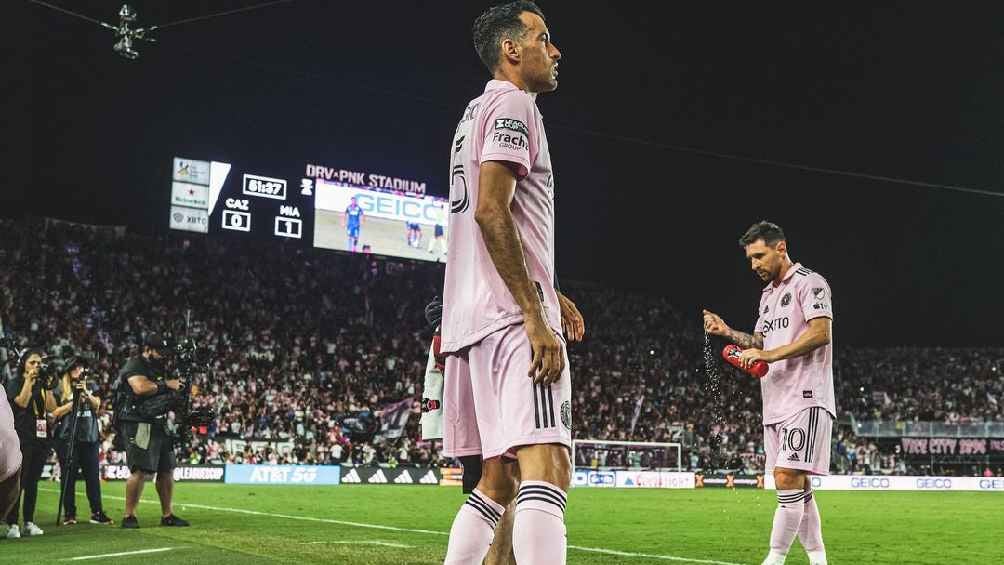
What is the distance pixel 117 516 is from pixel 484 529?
36.7 feet

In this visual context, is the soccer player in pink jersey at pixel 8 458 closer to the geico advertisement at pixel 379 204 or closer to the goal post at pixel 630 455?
the goal post at pixel 630 455

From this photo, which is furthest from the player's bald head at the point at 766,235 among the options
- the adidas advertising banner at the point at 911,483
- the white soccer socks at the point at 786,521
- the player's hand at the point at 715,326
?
the adidas advertising banner at the point at 911,483

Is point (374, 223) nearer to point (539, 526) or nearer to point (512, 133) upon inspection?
point (512, 133)

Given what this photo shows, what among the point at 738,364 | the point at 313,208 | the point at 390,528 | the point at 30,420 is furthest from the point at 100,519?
the point at 313,208

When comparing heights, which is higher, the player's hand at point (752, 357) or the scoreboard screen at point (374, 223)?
the scoreboard screen at point (374, 223)

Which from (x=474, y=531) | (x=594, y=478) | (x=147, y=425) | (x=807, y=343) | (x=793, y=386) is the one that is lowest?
(x=594, y=478)

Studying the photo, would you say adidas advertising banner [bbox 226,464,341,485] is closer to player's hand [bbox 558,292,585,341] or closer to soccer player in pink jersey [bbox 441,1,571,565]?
player's hand [bbox 558,292,585,341]

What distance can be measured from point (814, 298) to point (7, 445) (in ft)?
17.7

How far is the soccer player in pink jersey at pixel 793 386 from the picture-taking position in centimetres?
705

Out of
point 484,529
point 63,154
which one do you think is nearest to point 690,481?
point 63,154

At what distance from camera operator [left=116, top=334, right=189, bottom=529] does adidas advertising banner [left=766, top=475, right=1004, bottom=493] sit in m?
30.4

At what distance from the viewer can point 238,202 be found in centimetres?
4072

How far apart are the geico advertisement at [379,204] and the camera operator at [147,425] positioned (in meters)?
31.2

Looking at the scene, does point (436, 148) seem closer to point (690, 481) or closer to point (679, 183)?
point (679, 183)
